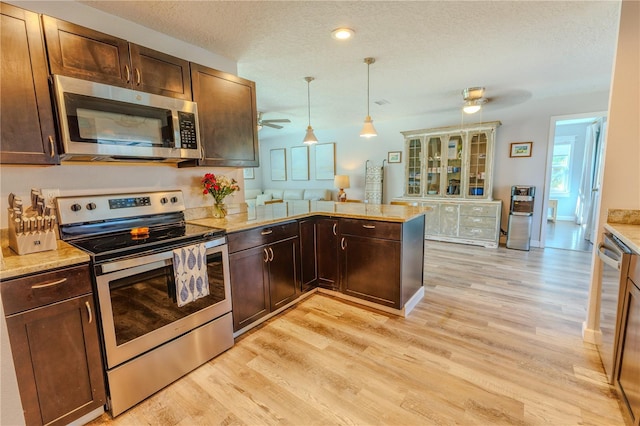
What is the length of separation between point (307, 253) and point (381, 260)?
0.72 metres

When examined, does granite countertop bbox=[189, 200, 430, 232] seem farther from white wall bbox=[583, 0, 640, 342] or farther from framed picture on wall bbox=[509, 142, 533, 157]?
framed picture on wall bbox=[509, 142, 533, 157]

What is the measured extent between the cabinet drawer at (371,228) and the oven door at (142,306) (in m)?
1.19

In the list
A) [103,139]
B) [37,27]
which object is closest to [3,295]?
[103,139]

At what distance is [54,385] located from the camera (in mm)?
1364

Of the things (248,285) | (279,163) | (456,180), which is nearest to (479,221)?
(456,180)

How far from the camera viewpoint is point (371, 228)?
2.54 m

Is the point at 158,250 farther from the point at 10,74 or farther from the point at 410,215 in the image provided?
the point at 410,215

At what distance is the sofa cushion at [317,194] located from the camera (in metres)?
6.72

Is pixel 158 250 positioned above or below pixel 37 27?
below

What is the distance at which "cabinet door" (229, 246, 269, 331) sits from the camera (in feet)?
7.11

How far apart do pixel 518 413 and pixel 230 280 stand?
188 cm

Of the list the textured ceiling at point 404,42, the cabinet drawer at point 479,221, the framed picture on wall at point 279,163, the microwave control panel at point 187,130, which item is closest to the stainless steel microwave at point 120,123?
the microwave control panel at point 187,130

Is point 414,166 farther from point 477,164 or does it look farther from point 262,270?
point 262,270

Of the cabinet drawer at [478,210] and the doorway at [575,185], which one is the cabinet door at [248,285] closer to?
the cabinet drawer at [478,210]
